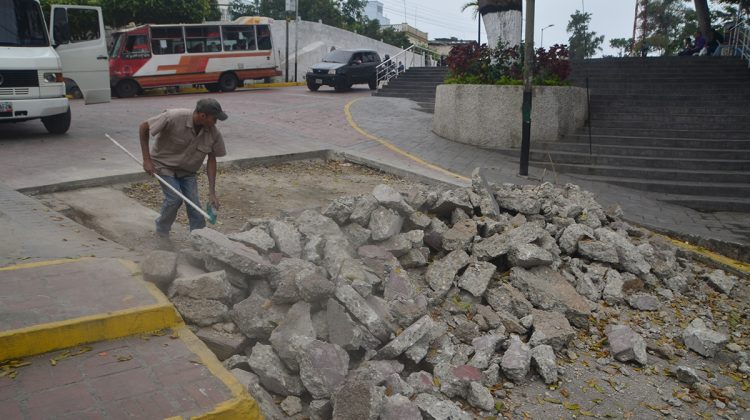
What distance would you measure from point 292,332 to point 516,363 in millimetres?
1406

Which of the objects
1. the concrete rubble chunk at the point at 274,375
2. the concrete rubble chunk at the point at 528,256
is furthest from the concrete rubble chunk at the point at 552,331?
the concrete rubble chunk at the point at 274,375

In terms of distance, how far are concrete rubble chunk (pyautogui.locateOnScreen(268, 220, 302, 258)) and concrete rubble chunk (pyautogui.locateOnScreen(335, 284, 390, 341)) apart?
85 centimetres

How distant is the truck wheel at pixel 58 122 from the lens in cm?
1023

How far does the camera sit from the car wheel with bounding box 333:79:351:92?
21875 millimetres

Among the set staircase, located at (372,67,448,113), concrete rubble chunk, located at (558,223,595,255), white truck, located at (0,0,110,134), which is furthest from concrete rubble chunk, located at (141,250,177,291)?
staircase, located at (372,67,448,113)

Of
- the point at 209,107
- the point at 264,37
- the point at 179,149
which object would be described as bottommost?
the point at 179,149

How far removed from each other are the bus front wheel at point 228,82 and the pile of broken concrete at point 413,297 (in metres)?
17.9

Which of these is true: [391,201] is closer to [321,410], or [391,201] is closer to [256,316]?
[256,316]

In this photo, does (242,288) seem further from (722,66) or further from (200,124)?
(722,66)

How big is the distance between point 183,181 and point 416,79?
15.8 metres

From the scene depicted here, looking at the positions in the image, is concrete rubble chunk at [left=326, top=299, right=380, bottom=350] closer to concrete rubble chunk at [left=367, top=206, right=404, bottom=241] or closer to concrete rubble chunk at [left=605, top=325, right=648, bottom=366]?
concrete rubble chunk at [left=367, top=206, right=404, bottom=241]

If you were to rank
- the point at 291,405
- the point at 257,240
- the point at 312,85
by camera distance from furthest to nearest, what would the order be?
the point at 312,85
the point at 257,240
the point at 291,405

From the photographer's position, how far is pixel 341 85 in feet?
72.2

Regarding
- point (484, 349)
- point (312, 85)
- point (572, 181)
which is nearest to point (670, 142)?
point (572, 181)
